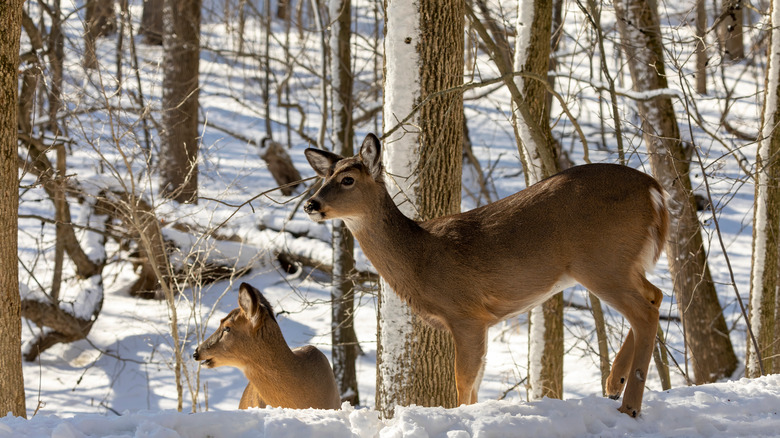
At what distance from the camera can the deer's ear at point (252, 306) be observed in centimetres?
586

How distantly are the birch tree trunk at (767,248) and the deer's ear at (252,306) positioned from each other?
17.0ft

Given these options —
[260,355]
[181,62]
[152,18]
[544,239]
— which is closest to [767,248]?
[544,239]

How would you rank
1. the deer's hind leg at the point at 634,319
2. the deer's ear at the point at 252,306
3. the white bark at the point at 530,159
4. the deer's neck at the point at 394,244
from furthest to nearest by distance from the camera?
the white bark at the point at 530,159 < the deer's ear at the point at 252,306 < the deer's neck at the point at 394,244 < the deer's hind leg at the point at 634,319

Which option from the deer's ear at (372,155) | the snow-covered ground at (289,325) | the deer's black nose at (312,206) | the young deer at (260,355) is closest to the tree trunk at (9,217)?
the snow-covered ground at (289,325)

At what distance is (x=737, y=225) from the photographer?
16.8m

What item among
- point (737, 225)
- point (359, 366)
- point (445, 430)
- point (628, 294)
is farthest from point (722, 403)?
point (737, 225)

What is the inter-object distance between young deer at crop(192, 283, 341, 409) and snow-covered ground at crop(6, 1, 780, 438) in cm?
82

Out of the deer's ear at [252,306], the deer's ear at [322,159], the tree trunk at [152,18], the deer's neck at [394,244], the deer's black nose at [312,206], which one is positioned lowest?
the deer's ear at [252,306]

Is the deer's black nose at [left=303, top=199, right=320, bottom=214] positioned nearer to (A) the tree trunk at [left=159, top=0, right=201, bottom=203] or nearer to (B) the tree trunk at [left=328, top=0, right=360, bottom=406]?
(B) the tree trunk at [left=328, top=0, right=360, bottom=406]

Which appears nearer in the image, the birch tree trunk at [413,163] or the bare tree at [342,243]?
the birch tree trunk at [413,163]

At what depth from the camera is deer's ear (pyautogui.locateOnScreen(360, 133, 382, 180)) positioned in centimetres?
477

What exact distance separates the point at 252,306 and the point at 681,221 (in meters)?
6.56

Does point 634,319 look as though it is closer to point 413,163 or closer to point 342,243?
point 413,163

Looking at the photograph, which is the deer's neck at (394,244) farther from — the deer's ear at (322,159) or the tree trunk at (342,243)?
the tree trunk at (342,243)
